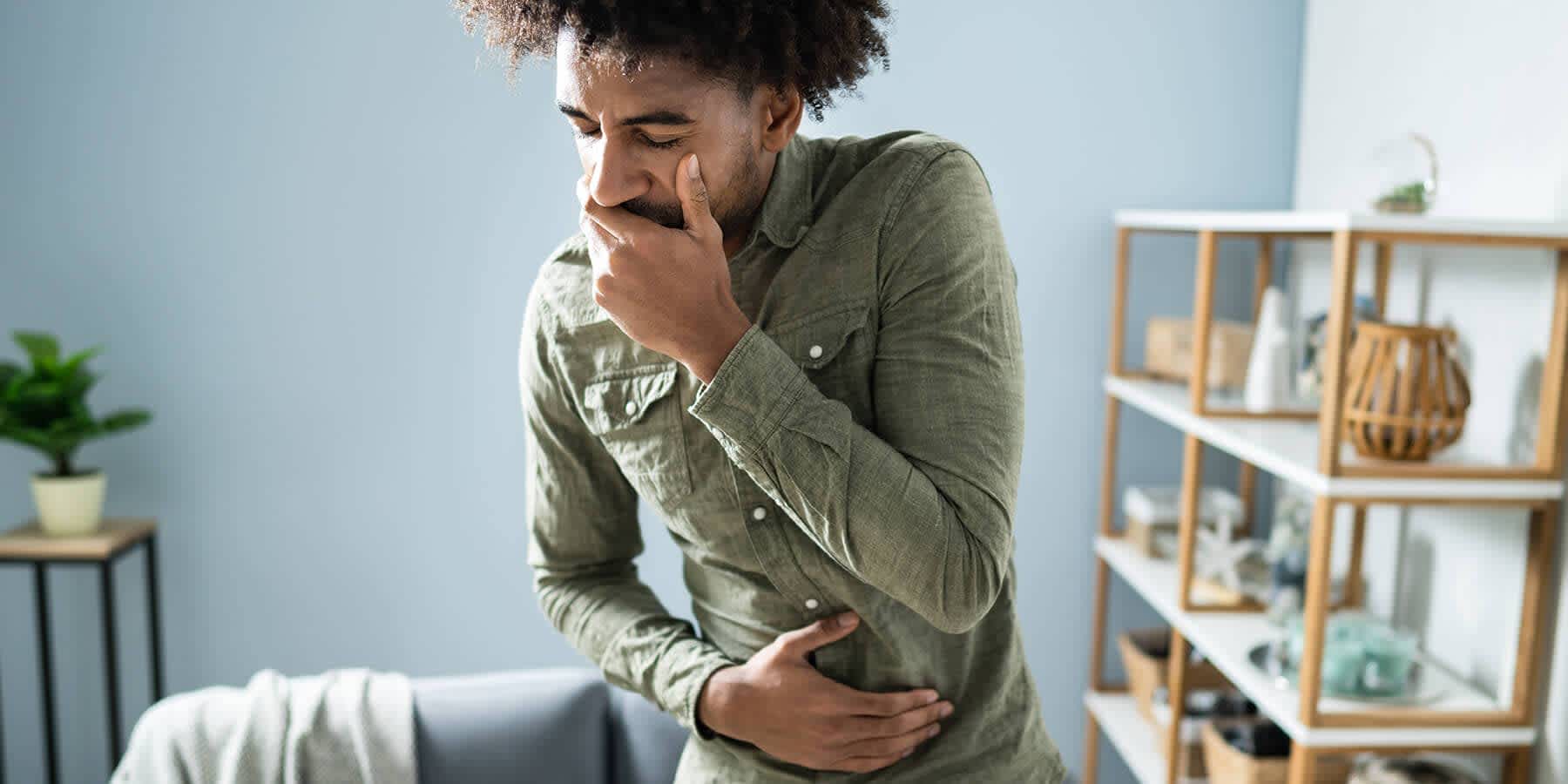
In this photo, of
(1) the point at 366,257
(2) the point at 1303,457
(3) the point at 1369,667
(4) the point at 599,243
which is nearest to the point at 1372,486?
(2) the point at 1303,457

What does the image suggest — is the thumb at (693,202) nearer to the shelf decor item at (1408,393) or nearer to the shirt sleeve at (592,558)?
the shirt sleeve at (592,558)

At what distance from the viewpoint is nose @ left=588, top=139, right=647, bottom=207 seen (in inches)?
32.2

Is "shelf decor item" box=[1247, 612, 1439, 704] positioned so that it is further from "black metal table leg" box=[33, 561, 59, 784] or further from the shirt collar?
"black metal table leg" box=[33, 561, 59, 784]

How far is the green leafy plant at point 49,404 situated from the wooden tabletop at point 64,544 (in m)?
0.15

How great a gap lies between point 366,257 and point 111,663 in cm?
87

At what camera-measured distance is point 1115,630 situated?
2.54 m

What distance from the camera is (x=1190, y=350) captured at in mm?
2182

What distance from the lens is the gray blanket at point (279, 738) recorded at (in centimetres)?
170

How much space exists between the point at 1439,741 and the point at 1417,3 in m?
1.13

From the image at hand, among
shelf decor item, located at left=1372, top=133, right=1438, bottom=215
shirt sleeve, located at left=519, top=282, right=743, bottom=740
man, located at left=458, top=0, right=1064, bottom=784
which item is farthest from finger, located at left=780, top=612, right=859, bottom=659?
shelf decor item, located at left=1372, top=133, right=1438, bottom=215

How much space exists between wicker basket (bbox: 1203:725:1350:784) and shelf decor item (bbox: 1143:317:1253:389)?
631 mm

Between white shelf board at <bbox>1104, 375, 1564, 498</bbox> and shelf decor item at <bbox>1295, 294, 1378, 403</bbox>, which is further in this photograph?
shelf decor item at <bbox>1295, 294, 1378, 403</bbox>

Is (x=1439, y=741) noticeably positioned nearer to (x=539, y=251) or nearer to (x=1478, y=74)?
(x=1478, y=74)

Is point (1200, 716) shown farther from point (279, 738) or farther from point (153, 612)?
point (153, 612)
